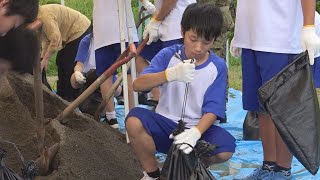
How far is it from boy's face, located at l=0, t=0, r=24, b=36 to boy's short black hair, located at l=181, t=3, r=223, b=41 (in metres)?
1.07

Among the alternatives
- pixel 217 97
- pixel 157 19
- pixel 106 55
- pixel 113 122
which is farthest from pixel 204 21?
pixel 113 122

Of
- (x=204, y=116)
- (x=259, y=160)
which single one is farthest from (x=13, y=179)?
(x=259, y=160)

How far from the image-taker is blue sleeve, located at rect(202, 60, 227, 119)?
2936 mm

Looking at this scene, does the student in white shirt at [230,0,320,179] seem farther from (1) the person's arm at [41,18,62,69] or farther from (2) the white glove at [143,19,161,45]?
(1) the person's arm at [41,18,62,69]

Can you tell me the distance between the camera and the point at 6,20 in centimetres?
205

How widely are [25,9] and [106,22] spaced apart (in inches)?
72.6

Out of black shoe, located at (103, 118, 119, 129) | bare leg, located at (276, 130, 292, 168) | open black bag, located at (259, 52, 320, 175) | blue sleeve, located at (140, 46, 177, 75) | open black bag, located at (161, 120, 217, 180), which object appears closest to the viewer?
open black bag, located at (161, 120, 217, 180)

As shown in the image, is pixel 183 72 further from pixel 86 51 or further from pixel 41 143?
pixel 86 51

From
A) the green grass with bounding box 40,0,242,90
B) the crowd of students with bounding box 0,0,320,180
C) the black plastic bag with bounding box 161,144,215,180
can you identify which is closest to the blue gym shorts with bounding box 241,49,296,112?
the crowd of students with bounding box 0,0,320,180

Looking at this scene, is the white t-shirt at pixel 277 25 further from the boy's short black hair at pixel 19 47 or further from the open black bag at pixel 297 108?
the boy's short black hair at pixel 19 47

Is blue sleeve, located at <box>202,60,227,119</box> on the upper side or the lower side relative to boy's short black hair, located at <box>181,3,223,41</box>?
lower

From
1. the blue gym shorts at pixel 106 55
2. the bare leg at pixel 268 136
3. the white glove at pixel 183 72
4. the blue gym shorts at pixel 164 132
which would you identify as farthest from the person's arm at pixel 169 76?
the blue gym shorts at pixel 106 55

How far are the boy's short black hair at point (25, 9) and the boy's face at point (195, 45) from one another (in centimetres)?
100

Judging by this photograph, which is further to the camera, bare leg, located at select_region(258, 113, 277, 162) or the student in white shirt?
bare leg, located at select_region(258, 113, 277, 162)
